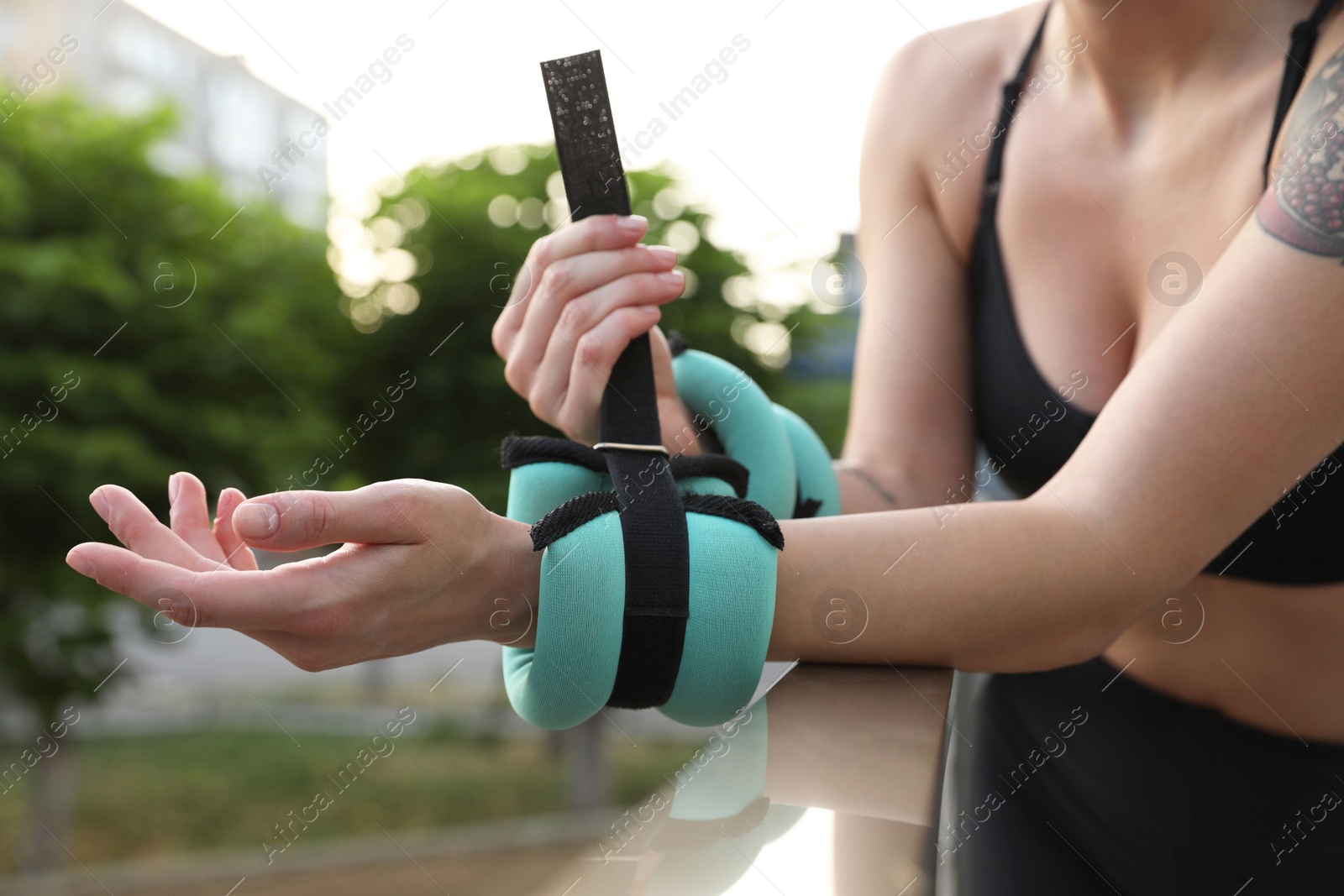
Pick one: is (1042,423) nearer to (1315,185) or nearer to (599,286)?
(1315,185)

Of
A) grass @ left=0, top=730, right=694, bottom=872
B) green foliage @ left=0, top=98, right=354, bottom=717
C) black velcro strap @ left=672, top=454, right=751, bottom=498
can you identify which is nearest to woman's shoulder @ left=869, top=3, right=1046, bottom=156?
black velcro strap @ left=672, top=454, right=751, bottom=498

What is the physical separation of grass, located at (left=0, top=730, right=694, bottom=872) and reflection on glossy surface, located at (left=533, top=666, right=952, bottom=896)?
4.53 m

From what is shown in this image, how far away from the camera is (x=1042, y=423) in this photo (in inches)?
34.1

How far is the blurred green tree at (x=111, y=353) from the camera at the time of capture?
281 centimetres

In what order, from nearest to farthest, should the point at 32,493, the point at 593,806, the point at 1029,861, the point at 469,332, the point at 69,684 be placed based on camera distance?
the point at 1029,861, the point at 32,493, the point at 469,332, the point at 69,684, the point at 593,806

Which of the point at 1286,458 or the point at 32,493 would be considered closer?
the point at 1286,458

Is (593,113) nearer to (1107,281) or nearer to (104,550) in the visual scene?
(104,550)

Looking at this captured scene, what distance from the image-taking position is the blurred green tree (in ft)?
9.21

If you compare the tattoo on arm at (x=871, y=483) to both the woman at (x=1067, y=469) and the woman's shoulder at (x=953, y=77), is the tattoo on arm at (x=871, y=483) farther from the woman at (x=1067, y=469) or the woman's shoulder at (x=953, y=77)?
the woman's shoulder at (x=953, y=77)

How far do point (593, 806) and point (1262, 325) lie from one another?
15.8ft

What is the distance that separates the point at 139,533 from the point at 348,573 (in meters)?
0.14

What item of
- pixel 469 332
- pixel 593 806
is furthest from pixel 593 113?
pixel 593 806

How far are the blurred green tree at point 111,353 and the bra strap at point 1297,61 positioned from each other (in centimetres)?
292

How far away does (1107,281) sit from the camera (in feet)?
2.90
